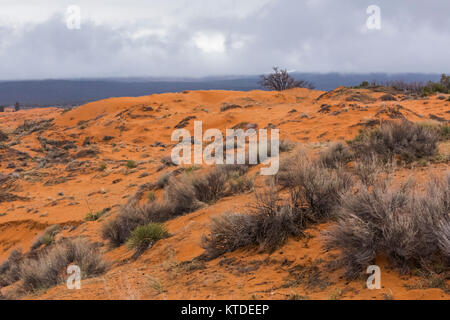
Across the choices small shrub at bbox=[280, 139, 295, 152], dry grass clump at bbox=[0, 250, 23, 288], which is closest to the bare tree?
small shrub at bbox=[280, 139, 295, 152]

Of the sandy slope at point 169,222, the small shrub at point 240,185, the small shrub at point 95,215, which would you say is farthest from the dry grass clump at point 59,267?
the small shrub at point 95,215

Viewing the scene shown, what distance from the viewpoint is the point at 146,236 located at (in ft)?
20.0

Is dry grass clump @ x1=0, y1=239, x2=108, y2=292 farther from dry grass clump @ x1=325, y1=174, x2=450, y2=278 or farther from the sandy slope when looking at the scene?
dry grass clump @ x1=325, y1=174, x2=450, y2=278

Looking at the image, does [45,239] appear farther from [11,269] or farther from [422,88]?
[422,88]

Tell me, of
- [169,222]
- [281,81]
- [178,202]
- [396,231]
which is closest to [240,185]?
[178,202]

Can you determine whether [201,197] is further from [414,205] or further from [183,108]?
[183,108]

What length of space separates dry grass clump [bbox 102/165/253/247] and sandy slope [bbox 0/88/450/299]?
57 centimetres

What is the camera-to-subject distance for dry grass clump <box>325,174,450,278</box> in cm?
314

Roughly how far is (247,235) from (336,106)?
17.0m

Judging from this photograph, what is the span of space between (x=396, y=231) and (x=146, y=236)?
426 centimetres

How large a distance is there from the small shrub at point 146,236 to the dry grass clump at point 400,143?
4.55 meters

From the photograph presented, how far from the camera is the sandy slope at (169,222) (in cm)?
358
